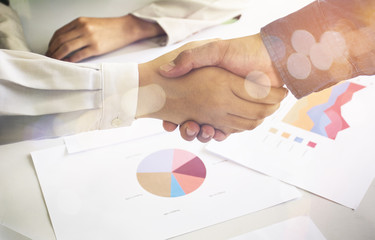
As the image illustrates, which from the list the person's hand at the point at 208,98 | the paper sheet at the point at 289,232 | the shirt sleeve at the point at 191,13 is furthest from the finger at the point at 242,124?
the shirt sleeve at the point at 191,13

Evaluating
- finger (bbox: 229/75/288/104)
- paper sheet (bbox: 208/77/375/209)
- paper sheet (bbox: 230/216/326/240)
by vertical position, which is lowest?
paper sheet (bbox: 230/216/326/240)

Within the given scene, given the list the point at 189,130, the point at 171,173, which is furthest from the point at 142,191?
the point at 189,130

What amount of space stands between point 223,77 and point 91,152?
299 mm

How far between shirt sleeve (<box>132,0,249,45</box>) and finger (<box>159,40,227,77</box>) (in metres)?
0.29

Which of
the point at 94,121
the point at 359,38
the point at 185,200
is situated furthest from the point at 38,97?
the point at 359,38

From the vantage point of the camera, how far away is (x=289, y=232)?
50cm

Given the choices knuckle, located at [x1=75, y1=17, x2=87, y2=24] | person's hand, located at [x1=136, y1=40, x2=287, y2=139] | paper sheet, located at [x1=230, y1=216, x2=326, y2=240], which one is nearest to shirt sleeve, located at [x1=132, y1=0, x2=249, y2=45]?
knuckle, located at [x1=75, y1=17, x2=87, y2=24]

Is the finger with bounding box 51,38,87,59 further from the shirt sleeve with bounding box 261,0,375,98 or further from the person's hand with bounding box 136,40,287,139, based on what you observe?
the shirt sleeve with bounding box 261,0,375,98

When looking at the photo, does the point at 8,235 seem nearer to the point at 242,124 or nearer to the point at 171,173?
the point at 171,173

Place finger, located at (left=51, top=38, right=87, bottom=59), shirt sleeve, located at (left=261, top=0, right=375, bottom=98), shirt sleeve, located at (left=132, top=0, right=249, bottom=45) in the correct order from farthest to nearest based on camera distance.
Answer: shirt sleeve, located at (left=132, top=0, right=249, bottom=45) → finger, located at (left=51, top=38, right=87, bottom=59) → shirt sleeve, located at (left=261, top=0, right=375, bottom=98)

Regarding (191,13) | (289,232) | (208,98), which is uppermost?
(191,13)

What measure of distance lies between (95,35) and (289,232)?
657 millimetres

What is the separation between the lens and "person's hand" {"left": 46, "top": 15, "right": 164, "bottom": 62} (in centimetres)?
85

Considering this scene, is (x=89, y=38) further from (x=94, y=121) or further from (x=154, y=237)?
(x=154, y=237)
